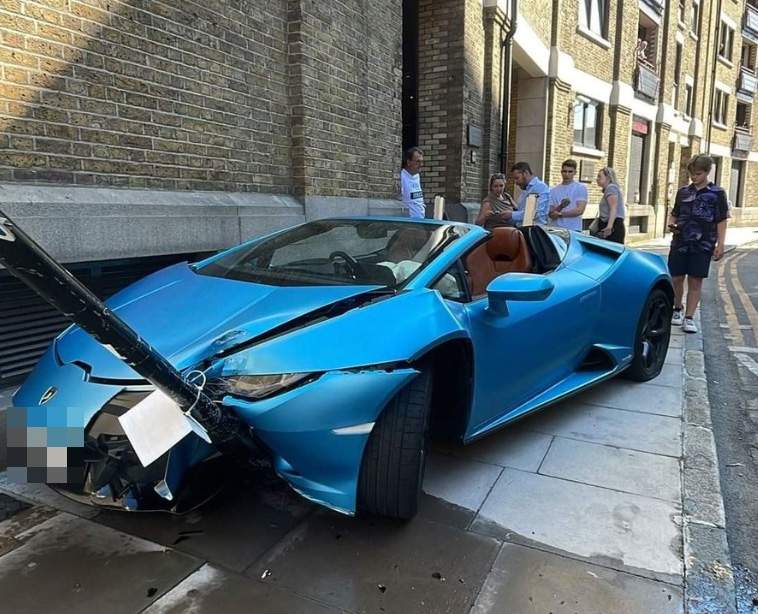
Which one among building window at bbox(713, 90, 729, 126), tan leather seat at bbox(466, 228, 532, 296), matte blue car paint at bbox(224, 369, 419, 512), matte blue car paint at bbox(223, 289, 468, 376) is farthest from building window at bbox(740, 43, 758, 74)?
matte blue car paint at bbox(224, 369, 419, 512)

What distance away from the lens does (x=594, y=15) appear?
14.6 m

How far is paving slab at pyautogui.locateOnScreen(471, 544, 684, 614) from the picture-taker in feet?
6.45

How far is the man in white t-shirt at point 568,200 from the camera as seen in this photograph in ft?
23.2

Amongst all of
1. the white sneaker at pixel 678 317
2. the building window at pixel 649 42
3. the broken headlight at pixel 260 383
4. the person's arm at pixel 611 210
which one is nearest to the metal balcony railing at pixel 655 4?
the building window at pixel 649 42

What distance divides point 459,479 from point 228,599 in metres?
1.26

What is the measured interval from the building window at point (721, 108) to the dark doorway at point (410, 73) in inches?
912

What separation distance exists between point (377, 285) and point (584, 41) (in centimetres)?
1400

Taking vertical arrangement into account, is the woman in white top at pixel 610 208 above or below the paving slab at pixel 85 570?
above

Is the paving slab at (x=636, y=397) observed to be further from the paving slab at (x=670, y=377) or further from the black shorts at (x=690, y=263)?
the black shorts at (x=690, y=263)

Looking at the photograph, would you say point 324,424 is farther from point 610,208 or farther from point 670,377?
point 610,208

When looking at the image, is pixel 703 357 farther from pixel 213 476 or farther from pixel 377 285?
pixel 213 476

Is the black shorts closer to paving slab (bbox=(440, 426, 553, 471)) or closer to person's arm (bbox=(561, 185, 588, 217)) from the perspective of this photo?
person's arm (bbox=(561, 185, 588, 217))

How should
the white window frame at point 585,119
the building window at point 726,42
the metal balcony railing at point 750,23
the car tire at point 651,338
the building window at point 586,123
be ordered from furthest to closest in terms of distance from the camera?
the metal balcony railing at point 750,23, the building window at point 726,42, the building window at point 586,123, the white window frame at point 585,119, the car tire at point 651,338

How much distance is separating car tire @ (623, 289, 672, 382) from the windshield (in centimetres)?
185
